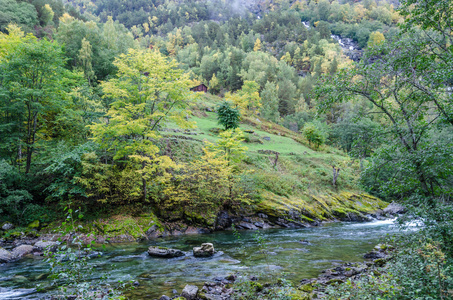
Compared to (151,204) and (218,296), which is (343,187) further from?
(218,296)

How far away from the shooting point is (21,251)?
44.3 ft

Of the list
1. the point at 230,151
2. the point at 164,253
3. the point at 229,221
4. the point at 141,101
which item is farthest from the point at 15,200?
the point at 230,151

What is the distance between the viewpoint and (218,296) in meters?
8.13

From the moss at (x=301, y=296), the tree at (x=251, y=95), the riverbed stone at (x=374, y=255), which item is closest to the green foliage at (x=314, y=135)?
the tree at (x=251, y=95)

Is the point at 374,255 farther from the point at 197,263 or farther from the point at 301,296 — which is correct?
the point at 197,263

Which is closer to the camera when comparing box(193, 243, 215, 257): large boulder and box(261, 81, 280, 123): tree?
box(193, 243, 215, 257): large boulder

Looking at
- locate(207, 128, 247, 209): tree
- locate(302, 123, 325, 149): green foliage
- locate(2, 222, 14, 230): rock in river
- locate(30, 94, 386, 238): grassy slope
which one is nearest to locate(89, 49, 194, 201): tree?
locate(30, 94, 386, 238): grassy slope

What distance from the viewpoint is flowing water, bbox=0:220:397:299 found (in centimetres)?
937

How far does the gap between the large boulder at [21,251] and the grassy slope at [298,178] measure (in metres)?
17.3

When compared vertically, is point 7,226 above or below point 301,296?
below

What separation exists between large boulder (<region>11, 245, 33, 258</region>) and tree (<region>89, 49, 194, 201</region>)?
7.79 meters

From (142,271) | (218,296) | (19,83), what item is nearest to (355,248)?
(218,296)

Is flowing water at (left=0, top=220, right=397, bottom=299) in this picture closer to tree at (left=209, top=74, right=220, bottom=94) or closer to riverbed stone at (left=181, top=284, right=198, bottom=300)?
riverbed stone at (left=181, top=284, right=198, bottom=300)

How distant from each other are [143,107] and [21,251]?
11924 mm
